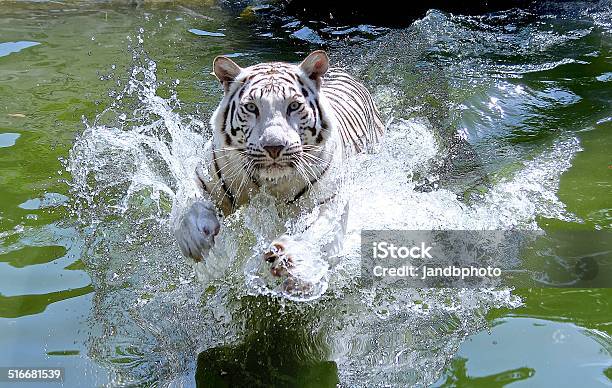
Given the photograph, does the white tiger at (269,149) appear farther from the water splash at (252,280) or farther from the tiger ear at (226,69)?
the water splash at (252,280)

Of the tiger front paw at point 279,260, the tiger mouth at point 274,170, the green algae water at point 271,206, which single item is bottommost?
the green algae water at point 271,206

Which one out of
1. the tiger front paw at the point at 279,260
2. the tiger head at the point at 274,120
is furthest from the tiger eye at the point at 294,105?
the tiger front paw at the point at 279,260

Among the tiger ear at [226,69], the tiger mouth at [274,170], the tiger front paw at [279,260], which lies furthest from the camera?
the tiger ear at [226,69]

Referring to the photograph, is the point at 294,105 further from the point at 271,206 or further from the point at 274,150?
the point at 271,206

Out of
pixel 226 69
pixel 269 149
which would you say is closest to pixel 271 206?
pixel 269 149

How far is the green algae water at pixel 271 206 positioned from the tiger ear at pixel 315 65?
0.64m

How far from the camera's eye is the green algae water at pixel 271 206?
291 centimetres

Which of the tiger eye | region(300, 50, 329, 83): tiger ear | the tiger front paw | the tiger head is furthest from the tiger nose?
region(300, 50, 329, 83): tiger ear

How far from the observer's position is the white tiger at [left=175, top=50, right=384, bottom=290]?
2951mm

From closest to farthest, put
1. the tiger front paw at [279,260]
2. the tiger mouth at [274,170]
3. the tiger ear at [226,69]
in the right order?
the tiger front paw at [279,260] < the tiger mouth at [274,170] < the tiger ear at [226,69]

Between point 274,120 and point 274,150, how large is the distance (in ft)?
0.48

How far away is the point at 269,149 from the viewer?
9.54ft

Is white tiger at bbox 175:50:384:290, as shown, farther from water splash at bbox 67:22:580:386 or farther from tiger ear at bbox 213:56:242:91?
water splash at bbox 67:22:580:386

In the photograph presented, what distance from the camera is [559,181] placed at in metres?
4.28
